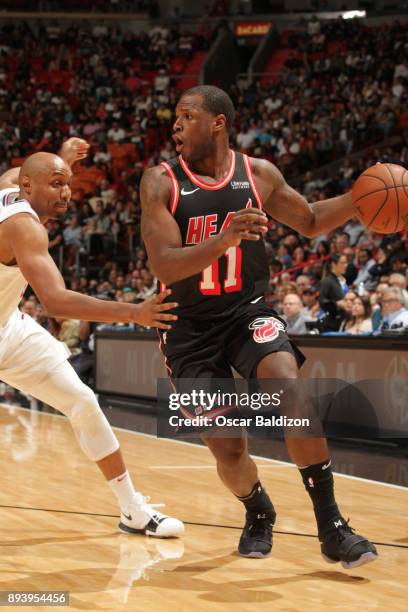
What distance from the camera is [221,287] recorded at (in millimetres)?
4211

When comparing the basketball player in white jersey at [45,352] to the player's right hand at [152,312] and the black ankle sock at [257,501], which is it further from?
the player's right hand at [152,312]

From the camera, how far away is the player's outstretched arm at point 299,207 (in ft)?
14.6

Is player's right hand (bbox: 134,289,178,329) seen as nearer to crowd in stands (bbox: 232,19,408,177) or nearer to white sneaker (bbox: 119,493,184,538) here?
white sneaker (bbox: 119,493,184,538)

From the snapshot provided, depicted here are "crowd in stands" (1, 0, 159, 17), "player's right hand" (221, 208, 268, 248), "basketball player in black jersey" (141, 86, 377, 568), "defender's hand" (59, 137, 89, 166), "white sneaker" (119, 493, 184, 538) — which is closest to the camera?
"player's right hand" (221, 208, 268, 248)

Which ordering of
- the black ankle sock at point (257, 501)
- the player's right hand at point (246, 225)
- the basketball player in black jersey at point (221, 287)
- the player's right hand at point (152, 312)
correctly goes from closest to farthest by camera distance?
the player's right hand at point (152, 312) < the player's right hand at point (246, 225) < the basketball player in black jersey at point (221, 287) < the black ankle sock at point (257, 501)

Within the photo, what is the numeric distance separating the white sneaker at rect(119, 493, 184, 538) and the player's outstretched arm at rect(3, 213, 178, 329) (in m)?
1.33

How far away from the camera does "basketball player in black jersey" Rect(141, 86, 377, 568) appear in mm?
3998

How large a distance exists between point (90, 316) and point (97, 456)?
1.51 meters

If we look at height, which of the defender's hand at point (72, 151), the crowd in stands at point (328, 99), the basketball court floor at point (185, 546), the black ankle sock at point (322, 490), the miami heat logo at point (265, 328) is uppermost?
the crowd in stands at point (328, 99)

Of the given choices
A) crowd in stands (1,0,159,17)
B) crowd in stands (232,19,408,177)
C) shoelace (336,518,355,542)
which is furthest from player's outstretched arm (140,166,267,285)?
crowd in stands (1,0,159,17)

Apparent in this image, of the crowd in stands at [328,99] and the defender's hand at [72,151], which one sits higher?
the crowd in stands at [328,99]

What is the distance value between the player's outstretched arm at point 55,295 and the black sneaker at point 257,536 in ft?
3.54

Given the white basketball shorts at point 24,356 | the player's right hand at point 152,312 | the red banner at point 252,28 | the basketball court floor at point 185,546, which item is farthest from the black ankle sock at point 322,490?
the red banner at point 252,28

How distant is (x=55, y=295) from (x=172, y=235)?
56cm
